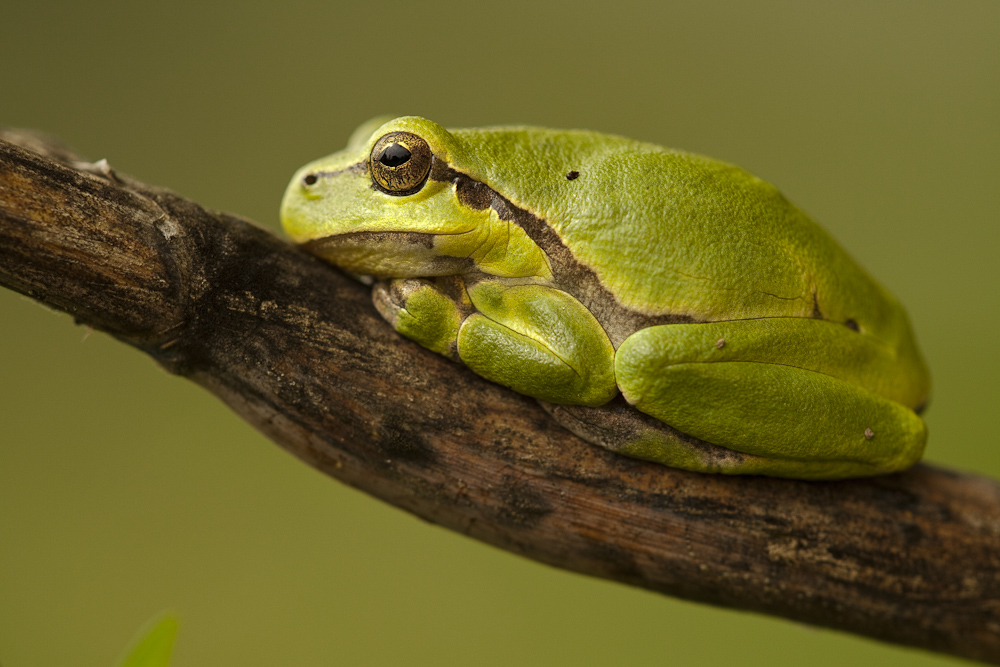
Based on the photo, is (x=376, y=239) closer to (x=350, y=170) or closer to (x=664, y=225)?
(x=350, y=170)

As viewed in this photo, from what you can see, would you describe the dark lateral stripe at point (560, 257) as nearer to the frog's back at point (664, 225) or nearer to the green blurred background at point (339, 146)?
the frog's back at point (664, 225)

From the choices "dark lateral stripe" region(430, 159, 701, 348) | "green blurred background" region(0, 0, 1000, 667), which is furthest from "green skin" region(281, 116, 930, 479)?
"green blurred background" region(0, 0, 1000, 667)

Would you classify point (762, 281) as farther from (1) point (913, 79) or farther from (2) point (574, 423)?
(1) point (913, 79)

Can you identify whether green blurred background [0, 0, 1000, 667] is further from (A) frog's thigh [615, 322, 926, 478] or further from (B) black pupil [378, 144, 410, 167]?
(B) black pupil [378, 144, 410, 167]

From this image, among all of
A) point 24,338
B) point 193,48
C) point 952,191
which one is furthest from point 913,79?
point 24,338

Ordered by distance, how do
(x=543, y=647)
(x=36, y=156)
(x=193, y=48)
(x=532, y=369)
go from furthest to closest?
(x=193, y=48)
(x=543, y=647)
(x=532, y=369)
(x=36, y=156)

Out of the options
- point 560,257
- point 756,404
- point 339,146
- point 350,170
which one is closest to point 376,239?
point 350,170
